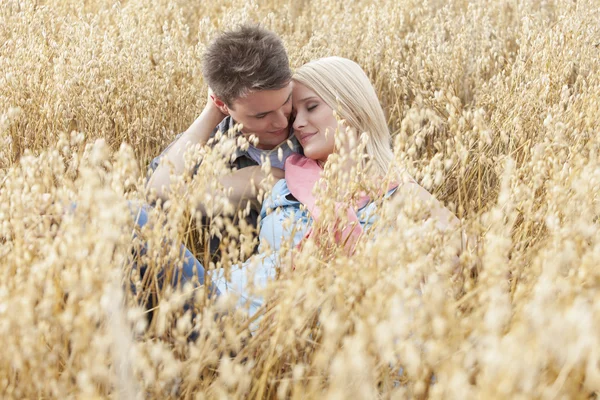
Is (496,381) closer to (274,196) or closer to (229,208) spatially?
(229,208)

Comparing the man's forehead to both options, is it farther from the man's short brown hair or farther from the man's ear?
the man's ear

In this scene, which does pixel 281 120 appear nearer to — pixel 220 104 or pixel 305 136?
pixel 305 136

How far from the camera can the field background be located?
35.2 inches

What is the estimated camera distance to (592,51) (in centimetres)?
285

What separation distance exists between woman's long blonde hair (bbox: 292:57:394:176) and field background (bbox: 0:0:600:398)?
1.02ft

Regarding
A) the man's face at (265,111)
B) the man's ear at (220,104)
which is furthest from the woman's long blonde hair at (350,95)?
the man's ear at (220,104)

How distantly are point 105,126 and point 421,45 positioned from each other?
68.4 inches

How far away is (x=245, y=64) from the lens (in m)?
2.22

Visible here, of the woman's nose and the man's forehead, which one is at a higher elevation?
the man's forehead

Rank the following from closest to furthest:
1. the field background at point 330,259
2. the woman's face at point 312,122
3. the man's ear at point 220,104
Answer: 1. the field background at point 330,259
2. the woman's face at point 312,122
3. the man's ear at point 220,104

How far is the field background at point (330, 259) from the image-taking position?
894 millimetres

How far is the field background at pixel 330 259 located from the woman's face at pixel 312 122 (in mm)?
445

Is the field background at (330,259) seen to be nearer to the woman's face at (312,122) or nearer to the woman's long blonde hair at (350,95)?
the woman's long blonde hair at (350,95)

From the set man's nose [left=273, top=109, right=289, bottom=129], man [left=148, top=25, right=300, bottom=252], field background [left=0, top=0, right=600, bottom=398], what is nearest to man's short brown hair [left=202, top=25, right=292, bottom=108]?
man [left=148, top=25, right=300, bottom=252]
